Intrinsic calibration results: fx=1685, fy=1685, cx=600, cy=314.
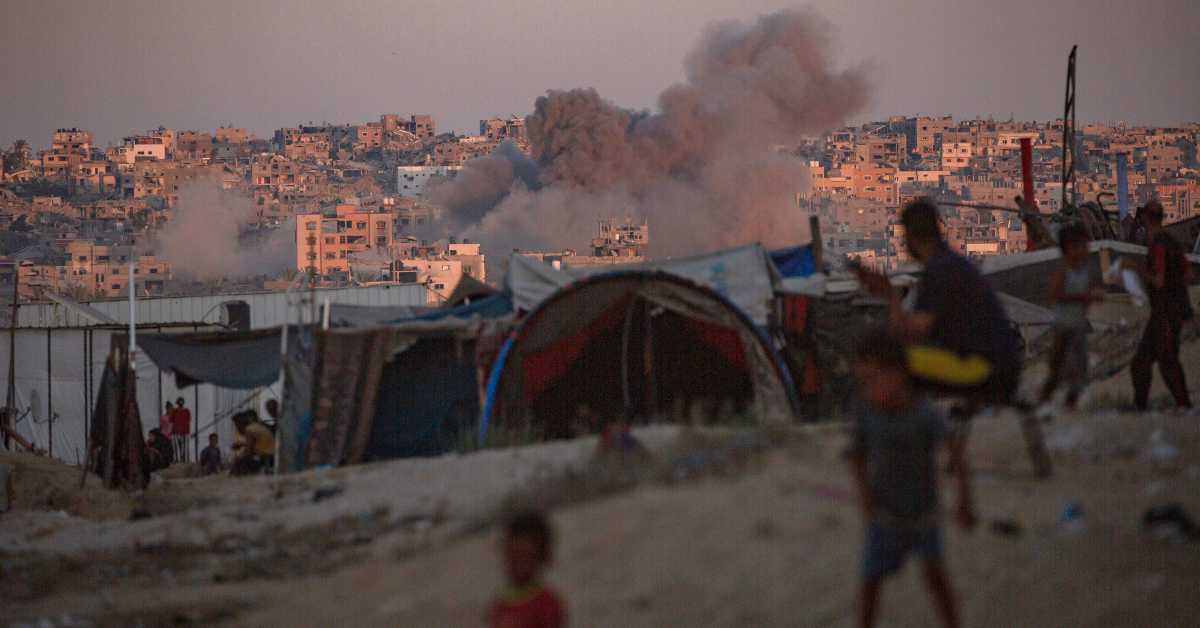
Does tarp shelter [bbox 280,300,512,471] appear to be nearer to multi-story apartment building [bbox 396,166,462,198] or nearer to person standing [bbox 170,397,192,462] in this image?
person standing [bbox 170,397,192,462]

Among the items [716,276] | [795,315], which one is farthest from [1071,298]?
[716,276]

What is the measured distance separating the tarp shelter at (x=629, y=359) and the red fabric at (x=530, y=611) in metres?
8.02

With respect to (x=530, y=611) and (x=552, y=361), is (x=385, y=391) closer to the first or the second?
(x=552, y=361)

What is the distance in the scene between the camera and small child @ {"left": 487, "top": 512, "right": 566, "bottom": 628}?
488 cm

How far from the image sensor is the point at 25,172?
513 ft

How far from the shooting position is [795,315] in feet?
47.4

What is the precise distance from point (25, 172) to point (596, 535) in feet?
523

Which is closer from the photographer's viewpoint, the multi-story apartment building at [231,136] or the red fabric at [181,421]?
the red fabric at [181,421]

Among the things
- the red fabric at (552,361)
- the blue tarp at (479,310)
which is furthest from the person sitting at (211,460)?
the red fabric at (552,361)

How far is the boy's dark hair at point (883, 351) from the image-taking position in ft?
17.4

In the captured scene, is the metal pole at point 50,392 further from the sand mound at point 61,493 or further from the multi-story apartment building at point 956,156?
the multi-story apartment building at point 956,156

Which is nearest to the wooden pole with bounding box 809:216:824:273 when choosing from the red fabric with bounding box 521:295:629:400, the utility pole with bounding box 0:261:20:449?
the red fabric with bounding box 521:295:629:400

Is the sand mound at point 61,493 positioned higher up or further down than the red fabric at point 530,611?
further down

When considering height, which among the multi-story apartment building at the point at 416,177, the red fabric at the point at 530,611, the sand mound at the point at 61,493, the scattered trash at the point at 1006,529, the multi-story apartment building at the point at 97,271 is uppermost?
the multi-story apartment building at the point at 416,177
